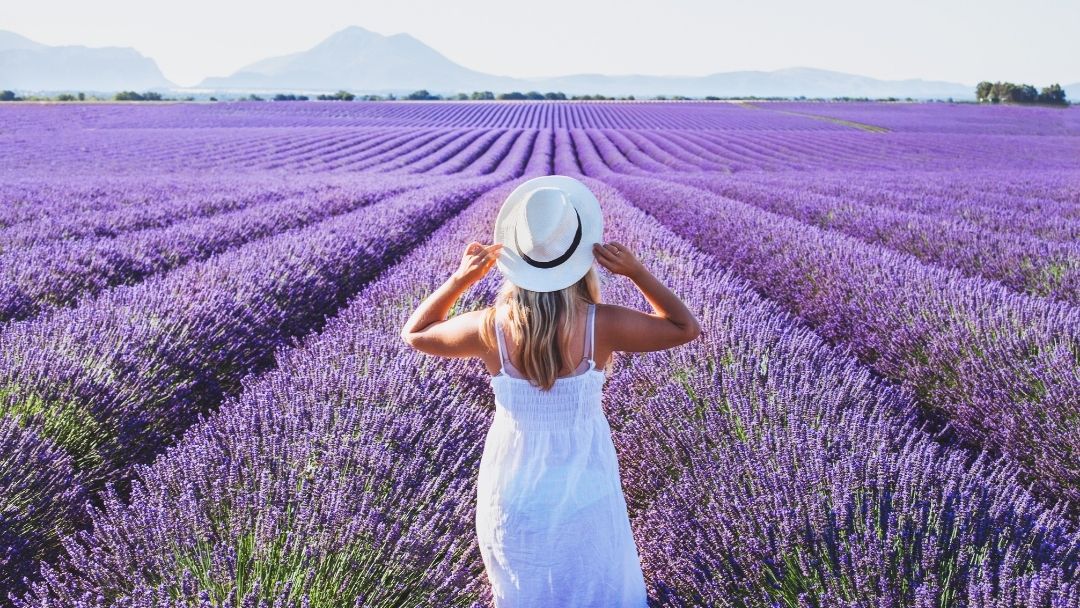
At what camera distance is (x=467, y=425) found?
2115 mm

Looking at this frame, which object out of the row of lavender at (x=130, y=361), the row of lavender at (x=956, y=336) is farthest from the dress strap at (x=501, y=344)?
the row of lavender at (x=956, y=336)

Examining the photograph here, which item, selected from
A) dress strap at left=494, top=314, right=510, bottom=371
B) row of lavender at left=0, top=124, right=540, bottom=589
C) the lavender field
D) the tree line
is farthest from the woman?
the tree line

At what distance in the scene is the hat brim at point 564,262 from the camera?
130 centimetres

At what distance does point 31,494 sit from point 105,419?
0.44 metres

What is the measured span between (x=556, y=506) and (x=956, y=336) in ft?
6.79

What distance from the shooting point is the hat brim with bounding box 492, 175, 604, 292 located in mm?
1304

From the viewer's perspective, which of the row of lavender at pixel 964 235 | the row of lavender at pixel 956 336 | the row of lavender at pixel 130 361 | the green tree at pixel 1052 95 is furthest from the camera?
the green tree at pixel 1052 95

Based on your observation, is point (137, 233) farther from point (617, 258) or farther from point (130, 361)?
point (617, 258)

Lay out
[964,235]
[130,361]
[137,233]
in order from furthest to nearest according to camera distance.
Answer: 1. [137,233]
2. [964,235]
3. [130,361]

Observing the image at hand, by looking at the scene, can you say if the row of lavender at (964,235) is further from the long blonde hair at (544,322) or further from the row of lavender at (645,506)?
the long blonde hair at (544,322)

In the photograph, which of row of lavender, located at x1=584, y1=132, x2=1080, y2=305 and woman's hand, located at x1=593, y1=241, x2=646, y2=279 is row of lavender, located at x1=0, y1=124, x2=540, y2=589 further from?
row of lavender, located at x1=584, y1=132, x2=1080, y2=305

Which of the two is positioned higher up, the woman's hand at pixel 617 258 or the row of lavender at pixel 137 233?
the woman's hand at pixel 617 258

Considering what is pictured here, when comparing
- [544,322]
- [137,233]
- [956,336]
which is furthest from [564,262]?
[137,233]

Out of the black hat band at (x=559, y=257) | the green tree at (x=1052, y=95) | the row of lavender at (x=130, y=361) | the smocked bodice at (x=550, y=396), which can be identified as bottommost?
the row of lavender at (x=130, y=361)
